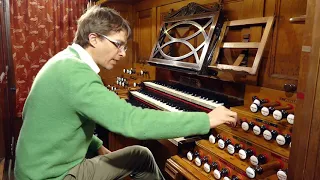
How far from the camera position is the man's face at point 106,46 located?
1.43 meters

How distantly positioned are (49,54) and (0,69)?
2.11m

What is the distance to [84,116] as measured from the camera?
1213 millimetres

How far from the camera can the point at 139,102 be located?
2617 millimetres

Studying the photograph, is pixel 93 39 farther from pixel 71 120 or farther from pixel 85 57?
pixel 71 120

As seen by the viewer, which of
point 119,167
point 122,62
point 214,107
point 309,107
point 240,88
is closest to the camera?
point 309,107

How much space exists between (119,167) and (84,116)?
598 mm

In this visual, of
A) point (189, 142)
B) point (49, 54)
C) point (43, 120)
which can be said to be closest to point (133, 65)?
point (49, 54)

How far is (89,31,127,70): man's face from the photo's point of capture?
143 centimetres

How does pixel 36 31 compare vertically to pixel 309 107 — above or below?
above

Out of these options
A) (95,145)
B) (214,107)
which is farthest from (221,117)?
(95,145)

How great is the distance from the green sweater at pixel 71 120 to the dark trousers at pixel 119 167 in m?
0.07

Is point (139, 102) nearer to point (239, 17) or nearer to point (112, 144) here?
point (112, 144)

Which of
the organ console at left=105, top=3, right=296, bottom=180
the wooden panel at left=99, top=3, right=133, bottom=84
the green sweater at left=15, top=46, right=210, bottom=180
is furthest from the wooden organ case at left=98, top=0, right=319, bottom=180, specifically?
the wooden panel at left=99, top=3, right=133, bottom=84

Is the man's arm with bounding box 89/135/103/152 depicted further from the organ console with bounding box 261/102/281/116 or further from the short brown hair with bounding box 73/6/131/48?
the organ console with bounding box 261/102/281/116
